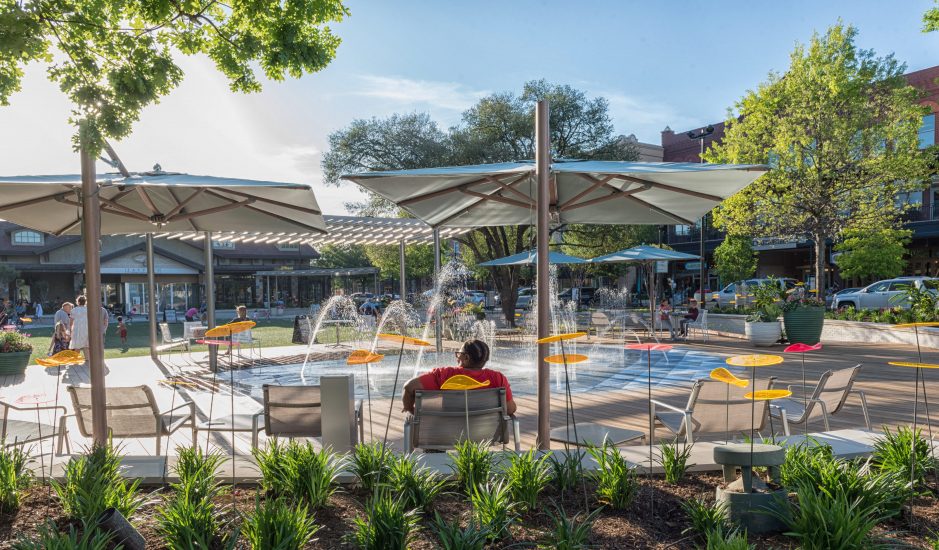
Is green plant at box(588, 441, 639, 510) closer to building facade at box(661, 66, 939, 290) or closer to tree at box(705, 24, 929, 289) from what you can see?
tree at box(705, 24, 929, 289)

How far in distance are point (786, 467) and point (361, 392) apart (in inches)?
239

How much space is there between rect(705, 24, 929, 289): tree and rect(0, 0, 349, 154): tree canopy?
48.7 ft

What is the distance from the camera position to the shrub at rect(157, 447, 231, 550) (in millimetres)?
2609

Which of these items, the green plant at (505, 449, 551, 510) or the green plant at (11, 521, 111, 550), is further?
Answer: the green plant at (505, 449, 551, 510)

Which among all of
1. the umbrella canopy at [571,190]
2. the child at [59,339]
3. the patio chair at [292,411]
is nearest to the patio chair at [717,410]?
the umbrella canopy at [571,190]

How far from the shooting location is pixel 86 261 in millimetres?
3998

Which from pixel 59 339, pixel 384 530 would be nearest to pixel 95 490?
pixel 384 530

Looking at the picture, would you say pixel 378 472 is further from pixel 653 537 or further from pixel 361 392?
pixel 361 392

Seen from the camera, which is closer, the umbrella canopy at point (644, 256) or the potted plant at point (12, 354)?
the potted plant at point (12, 354)

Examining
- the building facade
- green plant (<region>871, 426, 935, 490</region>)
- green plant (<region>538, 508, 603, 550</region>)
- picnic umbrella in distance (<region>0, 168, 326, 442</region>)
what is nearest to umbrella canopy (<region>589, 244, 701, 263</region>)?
the building facade

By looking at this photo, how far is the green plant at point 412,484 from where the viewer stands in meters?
3.15

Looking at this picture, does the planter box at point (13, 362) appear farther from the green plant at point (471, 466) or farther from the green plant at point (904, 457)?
the green plant at point (904, 457)

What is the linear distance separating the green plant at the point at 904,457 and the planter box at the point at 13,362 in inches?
510

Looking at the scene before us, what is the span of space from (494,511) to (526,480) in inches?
15.4
